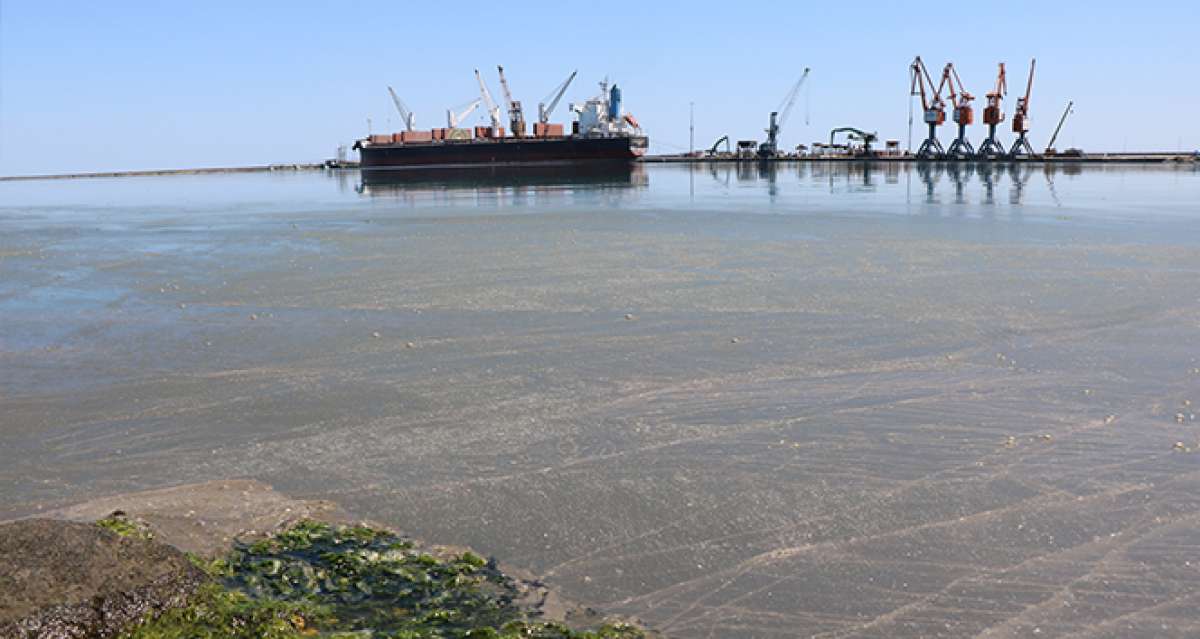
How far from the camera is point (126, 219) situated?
33.6 meters

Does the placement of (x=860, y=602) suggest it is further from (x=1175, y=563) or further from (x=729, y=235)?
(x=729, y=235)

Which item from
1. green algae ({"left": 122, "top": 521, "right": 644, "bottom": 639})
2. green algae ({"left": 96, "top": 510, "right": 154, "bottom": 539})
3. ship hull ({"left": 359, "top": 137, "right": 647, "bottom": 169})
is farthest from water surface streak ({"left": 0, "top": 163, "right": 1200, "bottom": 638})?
ship hull ({"left": 359, "top": 137, "right": 647, "bottom": 169})

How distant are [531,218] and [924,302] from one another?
17.7 meters

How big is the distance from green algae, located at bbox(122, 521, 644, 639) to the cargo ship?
339 ft

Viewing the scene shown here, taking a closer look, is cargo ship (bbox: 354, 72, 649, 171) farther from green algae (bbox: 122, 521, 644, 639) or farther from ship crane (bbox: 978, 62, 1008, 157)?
green algae (bbox: 122, 521, 644, 639)

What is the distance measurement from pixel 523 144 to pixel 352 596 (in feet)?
354

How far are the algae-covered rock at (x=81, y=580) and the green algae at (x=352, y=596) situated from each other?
91 mm

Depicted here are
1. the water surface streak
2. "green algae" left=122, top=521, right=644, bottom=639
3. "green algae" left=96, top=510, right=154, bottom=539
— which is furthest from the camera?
"green algae" left=96, top=510, right=154, bottom=539

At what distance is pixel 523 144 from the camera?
361 feet

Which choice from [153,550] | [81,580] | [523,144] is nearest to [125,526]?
[153,550]

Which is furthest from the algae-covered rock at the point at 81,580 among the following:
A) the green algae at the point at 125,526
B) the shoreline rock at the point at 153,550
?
the green algae at the point at 125,526

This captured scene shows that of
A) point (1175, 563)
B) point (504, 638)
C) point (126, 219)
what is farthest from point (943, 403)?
point (126, 219)

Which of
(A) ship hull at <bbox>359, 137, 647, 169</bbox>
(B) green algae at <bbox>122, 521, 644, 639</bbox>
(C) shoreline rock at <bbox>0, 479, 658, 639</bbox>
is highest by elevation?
(A) ship hull at <bbox>359, 137, 647, 169</bbox>

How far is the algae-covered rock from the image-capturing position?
3.63 metres
